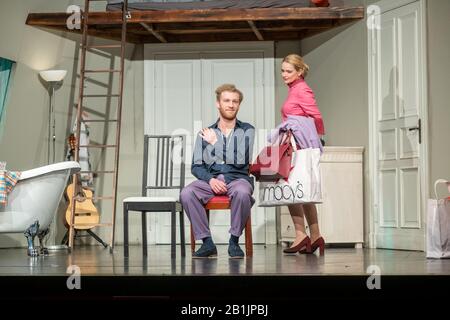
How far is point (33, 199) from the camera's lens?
22.0 feet

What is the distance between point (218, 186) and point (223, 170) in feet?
0.61

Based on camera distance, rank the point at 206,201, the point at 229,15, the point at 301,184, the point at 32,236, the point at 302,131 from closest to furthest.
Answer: the point at 206,201 < the point at 301,184 < the point at 302,131 < the point at 32,236 < the point at 229,15

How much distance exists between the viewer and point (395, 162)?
813 centimetres

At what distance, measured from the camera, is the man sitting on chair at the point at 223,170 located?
19.4 feet

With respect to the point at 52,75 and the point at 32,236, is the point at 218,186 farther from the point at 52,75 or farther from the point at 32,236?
the point at 52,75

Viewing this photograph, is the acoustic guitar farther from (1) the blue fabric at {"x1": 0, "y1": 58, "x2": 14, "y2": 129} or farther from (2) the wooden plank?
(2) the wooden plank

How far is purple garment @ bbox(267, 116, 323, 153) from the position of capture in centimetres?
634

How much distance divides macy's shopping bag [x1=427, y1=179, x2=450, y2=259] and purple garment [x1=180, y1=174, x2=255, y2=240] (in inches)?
51.2

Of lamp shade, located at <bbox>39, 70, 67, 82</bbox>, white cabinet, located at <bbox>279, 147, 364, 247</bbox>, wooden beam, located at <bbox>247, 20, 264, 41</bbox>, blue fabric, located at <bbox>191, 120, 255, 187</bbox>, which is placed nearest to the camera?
blue fabric, located at <bbox>191, 120, 255, 187</bbox>

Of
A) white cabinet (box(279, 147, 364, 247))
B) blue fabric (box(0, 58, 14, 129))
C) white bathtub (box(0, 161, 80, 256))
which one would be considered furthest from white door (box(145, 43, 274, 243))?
white bathtub (box(0, 161, 80, 256))
